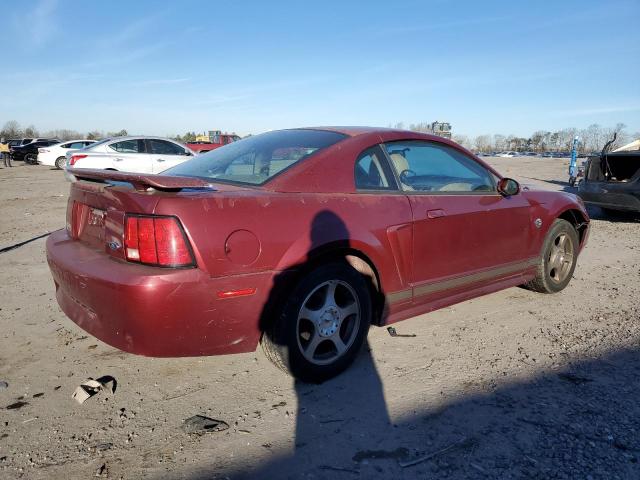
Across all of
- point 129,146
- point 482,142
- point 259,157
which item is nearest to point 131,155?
point 129,146

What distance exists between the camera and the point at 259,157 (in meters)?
3.11

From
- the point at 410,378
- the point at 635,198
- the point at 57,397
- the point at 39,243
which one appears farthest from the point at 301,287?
the point at 635,198

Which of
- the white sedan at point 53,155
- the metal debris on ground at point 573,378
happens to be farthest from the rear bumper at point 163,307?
the white sedan at point 53,155

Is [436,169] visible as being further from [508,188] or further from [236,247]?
[236,247]

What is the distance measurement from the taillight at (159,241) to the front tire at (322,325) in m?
0.65

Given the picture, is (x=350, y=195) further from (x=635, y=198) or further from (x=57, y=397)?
(x=635, y=198)

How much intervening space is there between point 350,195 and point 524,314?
2111 mm

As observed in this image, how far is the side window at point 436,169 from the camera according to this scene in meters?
3.23

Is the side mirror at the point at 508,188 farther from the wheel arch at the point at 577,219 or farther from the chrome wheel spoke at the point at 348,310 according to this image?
the chrome wheel spoke at the point at 348,310

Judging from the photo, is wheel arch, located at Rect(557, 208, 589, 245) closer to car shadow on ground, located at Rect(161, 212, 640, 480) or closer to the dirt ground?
the dirt ground

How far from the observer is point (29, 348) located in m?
3.13

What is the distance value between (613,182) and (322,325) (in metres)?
8.35

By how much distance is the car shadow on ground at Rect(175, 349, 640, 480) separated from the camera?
200cm

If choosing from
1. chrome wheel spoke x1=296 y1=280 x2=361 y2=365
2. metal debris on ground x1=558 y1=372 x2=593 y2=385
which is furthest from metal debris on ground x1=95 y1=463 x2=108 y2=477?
metal debris on ground x1=558 y1=372 x2=593 y2=385
